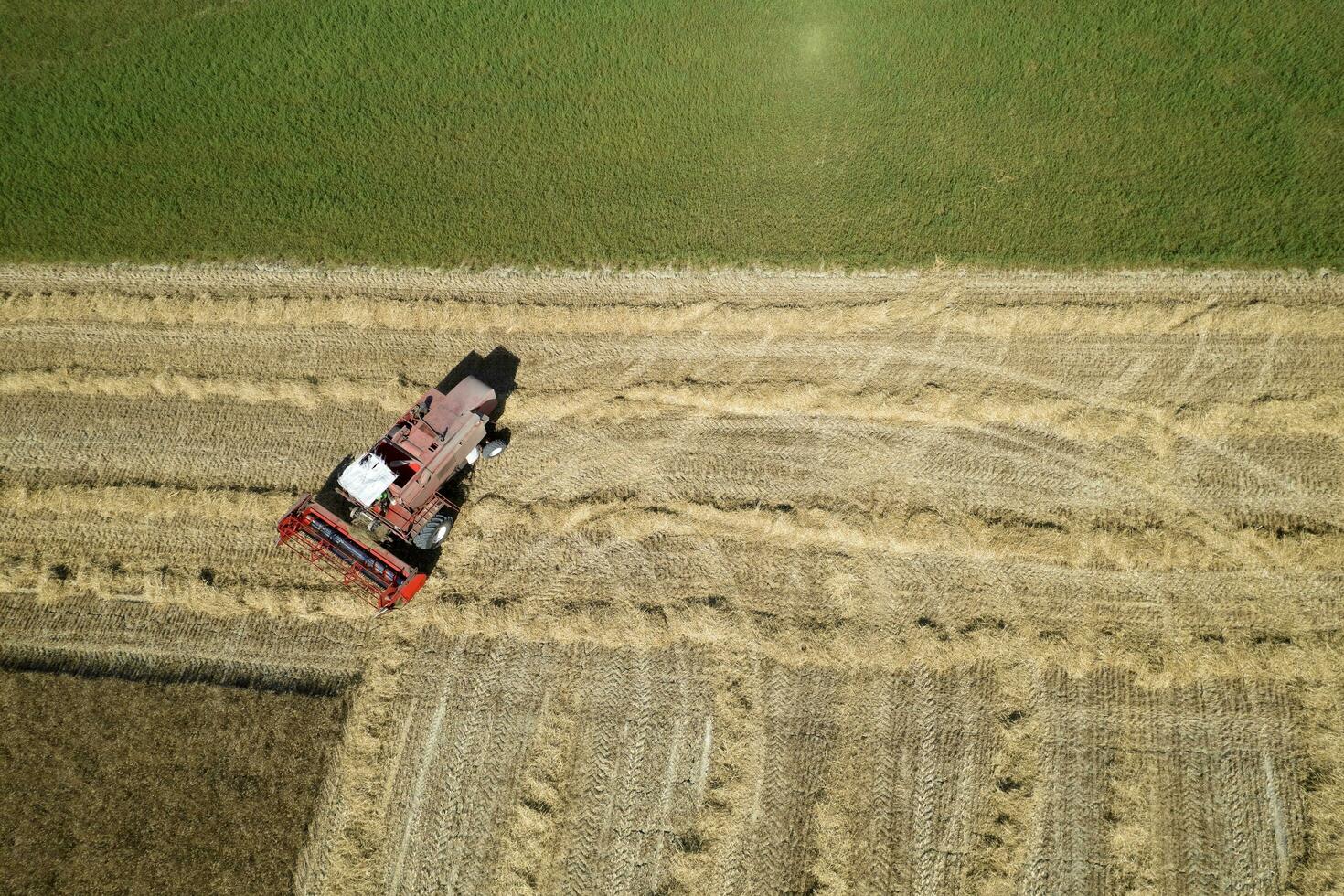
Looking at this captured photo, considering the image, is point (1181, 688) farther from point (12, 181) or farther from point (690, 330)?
point (12, 181)

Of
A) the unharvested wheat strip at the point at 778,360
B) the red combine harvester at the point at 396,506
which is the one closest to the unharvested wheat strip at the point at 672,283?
the unharvested wheat strip at the point at 778,360

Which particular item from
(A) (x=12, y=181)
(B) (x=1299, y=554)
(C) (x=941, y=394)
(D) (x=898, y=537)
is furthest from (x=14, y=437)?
(B) (x=1299, y=554)

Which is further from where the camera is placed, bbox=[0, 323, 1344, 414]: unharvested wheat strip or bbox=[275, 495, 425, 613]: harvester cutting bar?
bbox=[0, 323, 1344, 414]: unharvested wheat strip

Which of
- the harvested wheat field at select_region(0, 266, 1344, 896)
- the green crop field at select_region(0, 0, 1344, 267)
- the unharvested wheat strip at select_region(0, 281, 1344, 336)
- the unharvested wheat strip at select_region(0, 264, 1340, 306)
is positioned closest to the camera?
the harvested wheat field at select_region(0, 266, 1344, 896)

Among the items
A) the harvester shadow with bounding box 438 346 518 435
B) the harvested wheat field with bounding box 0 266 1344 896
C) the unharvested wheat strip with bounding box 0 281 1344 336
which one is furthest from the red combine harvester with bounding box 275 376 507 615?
the unharvested wheat strip with bounding box 0 281 1344 336

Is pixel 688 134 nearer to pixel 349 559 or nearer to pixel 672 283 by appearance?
pixel 672 283

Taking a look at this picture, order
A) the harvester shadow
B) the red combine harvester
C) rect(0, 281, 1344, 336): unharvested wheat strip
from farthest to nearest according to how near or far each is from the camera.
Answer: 1. the harvester shadow
2. rect(0, 281, 1344, 336): unharvested wheat strip
3. the red combine harvester

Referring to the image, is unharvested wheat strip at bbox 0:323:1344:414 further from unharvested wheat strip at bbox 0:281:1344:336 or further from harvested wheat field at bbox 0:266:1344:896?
unharvested wheat strip at bbox 0:281:1344:336

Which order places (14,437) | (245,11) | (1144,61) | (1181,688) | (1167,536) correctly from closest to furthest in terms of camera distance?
(1181,688), (1167,536), (14,437), (1144,61), (245,11)
